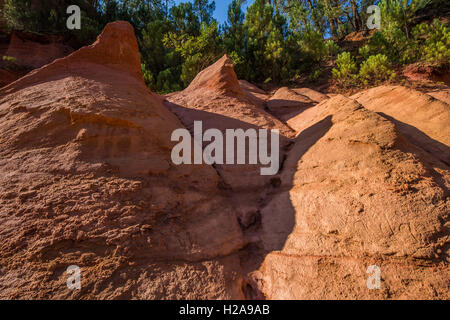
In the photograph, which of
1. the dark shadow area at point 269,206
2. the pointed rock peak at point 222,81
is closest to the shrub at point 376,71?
the pointed rock peak at point 222,81

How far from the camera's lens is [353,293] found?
1438 millimetres

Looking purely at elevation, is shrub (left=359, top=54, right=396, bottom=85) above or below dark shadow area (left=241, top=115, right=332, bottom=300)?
above

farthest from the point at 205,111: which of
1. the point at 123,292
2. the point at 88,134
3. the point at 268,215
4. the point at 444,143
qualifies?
the point at 444,143

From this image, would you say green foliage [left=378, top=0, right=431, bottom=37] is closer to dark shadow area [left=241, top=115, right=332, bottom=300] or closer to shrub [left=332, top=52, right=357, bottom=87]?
shrub [left=332, top=52, right=357, bottom=87]

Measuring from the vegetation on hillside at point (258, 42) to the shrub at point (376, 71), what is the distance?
0.09 feet

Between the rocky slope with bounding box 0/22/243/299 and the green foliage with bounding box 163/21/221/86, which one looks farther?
the green foliage with bounding box 163/21/221/86

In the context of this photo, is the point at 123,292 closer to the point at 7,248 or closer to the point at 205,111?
the point at 7,248

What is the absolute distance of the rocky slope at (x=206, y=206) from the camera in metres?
1.50

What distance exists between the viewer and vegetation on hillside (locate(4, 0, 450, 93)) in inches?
283

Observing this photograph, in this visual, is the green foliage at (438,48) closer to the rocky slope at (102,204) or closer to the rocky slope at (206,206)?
the rocky slope at (206,206)

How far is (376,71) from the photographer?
254 inches

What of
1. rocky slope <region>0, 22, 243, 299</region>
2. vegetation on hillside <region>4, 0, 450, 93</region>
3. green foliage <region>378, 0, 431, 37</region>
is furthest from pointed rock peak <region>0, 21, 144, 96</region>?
green foliage <region>378, 0, 431, 37</region>

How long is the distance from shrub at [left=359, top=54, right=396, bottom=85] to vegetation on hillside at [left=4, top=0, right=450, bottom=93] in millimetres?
27
